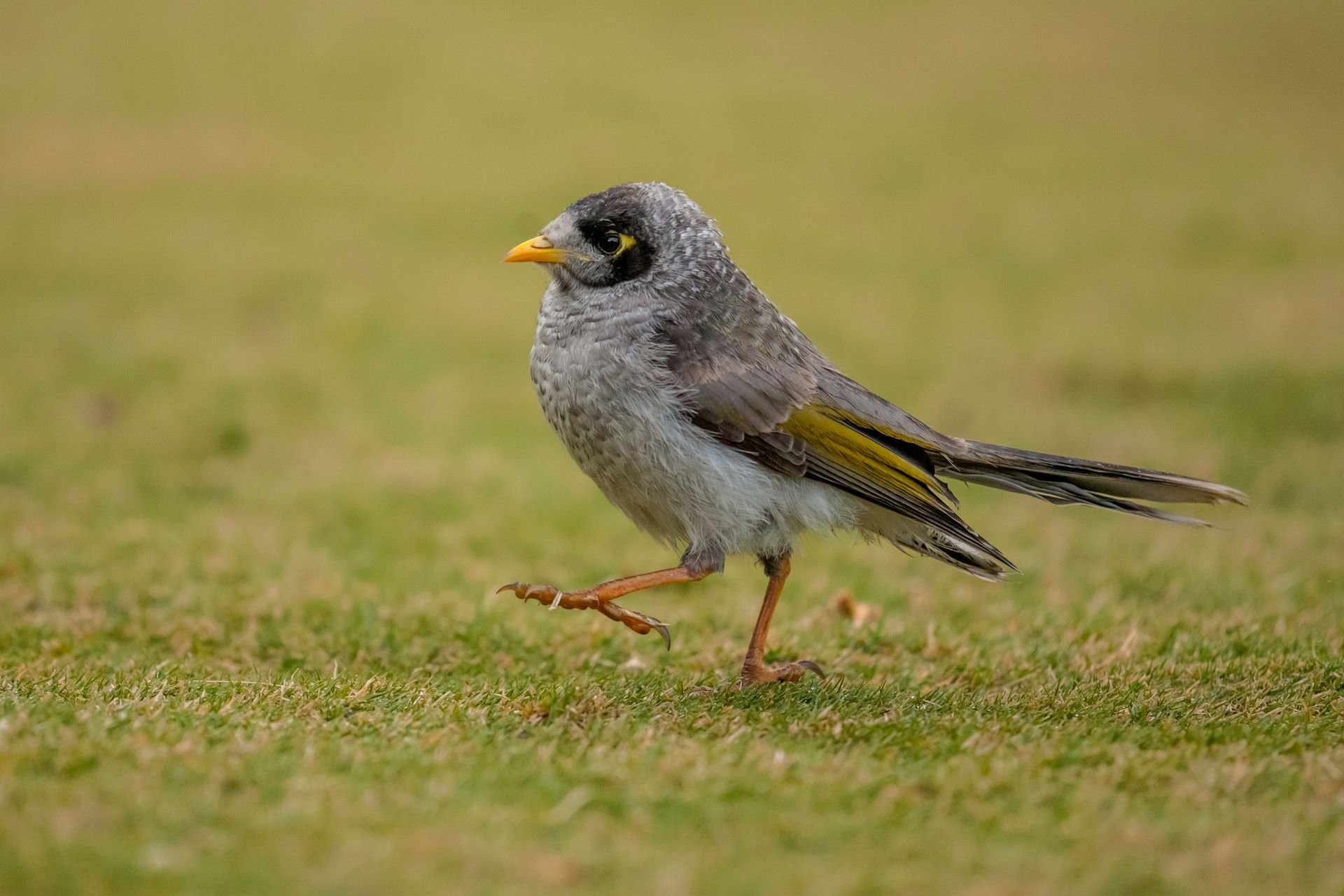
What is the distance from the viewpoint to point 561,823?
3943 millimetres

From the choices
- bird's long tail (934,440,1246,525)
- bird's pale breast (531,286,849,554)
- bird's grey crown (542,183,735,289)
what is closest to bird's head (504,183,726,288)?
bird's grey crown (542,183,735,289)

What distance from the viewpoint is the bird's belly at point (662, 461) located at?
5605 mm

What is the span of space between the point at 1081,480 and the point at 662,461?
1.63 meters

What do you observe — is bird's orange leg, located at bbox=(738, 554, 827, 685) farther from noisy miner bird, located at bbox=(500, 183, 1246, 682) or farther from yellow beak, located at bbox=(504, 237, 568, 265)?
yellow beak, located at bbox=(504, 237, 568, 265)

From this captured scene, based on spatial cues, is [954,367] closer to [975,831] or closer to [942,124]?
[975,831]

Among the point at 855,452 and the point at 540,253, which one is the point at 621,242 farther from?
the point at 855,452

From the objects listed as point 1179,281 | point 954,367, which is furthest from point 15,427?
point 1179,281

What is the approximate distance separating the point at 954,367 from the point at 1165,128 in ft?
44.6

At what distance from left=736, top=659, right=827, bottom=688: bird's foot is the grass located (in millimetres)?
189

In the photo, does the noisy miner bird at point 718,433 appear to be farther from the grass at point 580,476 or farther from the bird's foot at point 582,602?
the grass at point 580,476

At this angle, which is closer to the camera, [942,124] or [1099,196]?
[1099,196]

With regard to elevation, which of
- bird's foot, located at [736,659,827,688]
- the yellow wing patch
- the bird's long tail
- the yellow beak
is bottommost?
bird's foot, located at [736,659,827,688]

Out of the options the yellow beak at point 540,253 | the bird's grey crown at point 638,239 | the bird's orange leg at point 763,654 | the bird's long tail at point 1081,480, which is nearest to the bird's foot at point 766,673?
the bird's orange leg at point 763,654

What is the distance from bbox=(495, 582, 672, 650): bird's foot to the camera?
533cm
